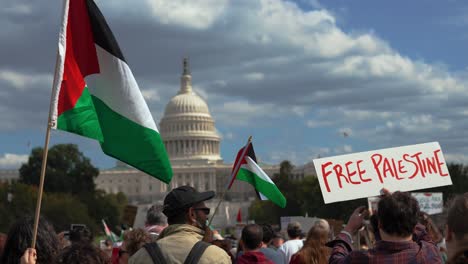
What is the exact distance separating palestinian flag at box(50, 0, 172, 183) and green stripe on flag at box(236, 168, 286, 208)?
8.38 meters

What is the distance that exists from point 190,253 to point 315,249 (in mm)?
2853

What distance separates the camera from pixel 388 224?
6320 millimetres

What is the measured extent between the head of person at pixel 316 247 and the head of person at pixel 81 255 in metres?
3.59

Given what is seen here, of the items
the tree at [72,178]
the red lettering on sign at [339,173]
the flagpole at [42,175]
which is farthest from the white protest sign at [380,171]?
the tree at [72,178]

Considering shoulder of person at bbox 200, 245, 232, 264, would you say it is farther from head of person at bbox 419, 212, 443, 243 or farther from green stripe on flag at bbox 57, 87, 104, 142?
head of person at bbox 419, 212, 443, 243

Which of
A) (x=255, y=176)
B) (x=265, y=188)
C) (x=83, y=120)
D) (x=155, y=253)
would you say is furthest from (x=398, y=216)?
(x=265, y=188)

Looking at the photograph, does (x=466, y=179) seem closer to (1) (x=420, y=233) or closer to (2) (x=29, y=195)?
(2) (x=29, y=195)

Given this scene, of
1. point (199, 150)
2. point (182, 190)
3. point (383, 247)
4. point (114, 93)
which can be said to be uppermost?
point (199, 150)

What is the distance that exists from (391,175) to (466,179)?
77.0 m

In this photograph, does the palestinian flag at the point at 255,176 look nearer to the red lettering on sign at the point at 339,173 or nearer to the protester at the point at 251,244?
the protester at the point at 251,244

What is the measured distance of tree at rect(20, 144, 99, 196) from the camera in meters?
116

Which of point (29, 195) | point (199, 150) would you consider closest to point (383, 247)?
point (29, 195)

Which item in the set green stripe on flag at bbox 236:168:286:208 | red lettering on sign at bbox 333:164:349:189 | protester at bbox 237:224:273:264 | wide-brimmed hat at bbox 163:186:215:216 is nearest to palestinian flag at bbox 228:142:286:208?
green stripe on flag at bbox 236:168:286:208

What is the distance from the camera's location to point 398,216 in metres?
6.29
